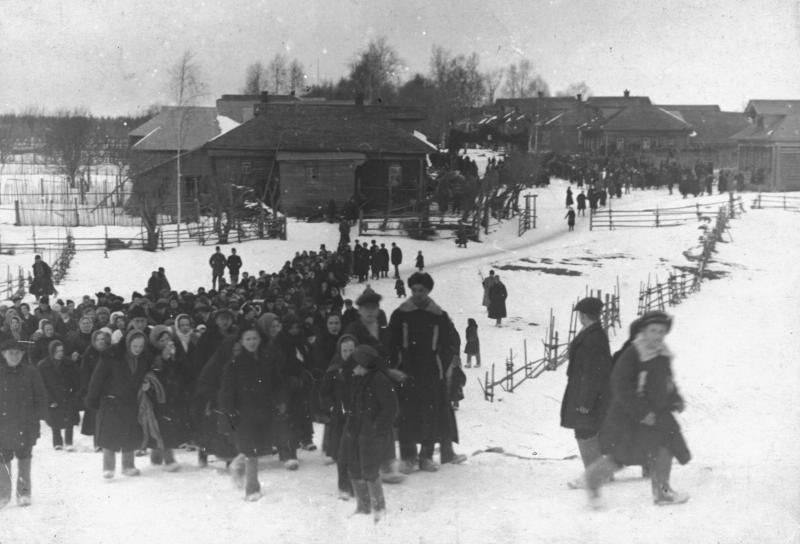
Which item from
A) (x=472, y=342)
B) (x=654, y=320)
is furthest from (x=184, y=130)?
(x=654, y=320)

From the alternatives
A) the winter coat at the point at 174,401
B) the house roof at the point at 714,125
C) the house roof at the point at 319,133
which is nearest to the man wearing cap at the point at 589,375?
the winter coat at the point at 174,401

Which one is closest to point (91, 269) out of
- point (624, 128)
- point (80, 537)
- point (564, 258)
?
point (564, 258)

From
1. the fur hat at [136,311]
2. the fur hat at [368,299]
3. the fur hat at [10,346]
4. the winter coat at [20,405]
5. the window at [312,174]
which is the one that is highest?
the window at [312,174]

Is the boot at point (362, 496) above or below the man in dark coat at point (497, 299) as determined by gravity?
below

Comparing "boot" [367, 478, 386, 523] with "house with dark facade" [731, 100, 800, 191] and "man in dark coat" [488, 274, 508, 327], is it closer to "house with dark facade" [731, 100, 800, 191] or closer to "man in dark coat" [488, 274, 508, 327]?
"man in dark coat" [488, 274, 508, 327]

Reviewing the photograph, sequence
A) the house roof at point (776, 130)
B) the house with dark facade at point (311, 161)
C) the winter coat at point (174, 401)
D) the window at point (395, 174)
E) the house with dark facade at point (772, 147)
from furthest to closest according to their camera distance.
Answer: the house with dark facade at point (772, 147)
the house roof at point (776, 130)
the window at point (395, 174)
the house with dark facade at point (311, 161)
the winter coat at point (174, 401)

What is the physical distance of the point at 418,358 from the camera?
23.6ft

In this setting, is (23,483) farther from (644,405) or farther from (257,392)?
(644,405)

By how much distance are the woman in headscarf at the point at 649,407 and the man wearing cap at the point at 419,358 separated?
1.81 m

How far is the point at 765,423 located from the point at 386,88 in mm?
39426

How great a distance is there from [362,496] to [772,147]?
3762cm

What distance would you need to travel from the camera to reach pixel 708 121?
220ft

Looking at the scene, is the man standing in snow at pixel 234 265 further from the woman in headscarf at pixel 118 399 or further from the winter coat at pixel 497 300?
the woman in headscarf at pixel 118 399

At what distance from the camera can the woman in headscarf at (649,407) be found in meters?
5.64
